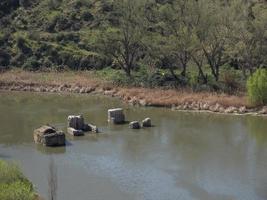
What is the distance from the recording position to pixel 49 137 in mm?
49031

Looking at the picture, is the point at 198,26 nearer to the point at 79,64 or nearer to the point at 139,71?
the point at 139,71

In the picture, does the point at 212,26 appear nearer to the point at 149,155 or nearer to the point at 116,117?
the point at 116,117

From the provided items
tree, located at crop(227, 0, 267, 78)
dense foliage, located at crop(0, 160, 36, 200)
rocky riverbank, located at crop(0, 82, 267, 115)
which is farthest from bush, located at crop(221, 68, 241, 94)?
dense foliage, located at crop(0, 160, 36, 200)

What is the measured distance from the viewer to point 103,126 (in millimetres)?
56969

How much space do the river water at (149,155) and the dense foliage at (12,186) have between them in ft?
15.0

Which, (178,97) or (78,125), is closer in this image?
(78,125)

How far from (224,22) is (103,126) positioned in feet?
76.7

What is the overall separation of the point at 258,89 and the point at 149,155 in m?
18.8

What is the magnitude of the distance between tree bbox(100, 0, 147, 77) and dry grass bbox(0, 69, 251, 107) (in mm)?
4315

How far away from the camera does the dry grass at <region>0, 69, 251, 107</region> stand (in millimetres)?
64688

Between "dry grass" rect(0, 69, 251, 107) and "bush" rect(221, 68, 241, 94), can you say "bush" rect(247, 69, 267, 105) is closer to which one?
"dry grass" rect(0, 69, 251, 107)

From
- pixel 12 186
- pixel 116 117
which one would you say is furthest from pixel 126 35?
pixel 12 186

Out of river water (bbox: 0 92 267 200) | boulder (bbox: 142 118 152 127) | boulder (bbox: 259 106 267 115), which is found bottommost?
river water (bbox: 0 92 267 200)

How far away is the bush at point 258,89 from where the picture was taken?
61.4 metres
